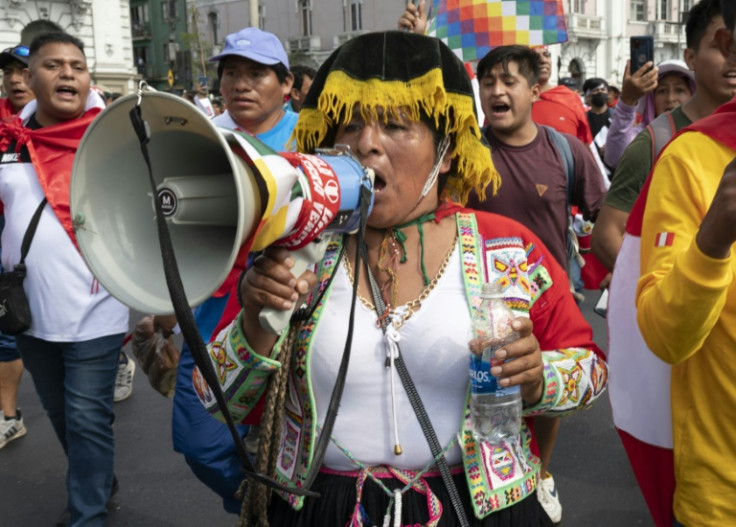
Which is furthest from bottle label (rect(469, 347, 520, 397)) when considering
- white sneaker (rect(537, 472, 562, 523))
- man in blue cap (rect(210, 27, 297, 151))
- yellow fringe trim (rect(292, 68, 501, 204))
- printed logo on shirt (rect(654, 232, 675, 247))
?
man in blue cap (rect(210, 27, 297, 151))

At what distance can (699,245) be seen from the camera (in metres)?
1.51

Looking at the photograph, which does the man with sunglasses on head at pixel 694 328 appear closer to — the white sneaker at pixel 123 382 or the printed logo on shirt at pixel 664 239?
the printed logo on shirt at pixel 664 239

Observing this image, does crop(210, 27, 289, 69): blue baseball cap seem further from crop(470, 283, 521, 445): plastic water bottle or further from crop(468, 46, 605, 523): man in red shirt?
crop(470, 283, 521, 445): plastic water bottle

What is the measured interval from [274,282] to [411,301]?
1.61 feet

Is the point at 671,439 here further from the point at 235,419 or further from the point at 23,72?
the point at 23,72

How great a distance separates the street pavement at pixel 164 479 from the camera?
3.91 metres

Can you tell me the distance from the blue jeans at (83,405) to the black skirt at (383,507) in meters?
1.88

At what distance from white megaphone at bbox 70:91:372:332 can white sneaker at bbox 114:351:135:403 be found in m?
4.30

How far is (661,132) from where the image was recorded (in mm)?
3189

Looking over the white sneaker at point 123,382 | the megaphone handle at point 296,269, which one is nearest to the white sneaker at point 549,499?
the megaphone handle at point 296,269

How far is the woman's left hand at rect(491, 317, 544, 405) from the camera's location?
175 centimetres

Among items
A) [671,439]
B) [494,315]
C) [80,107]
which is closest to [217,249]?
[494,315]

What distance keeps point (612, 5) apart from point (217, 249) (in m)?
52.3

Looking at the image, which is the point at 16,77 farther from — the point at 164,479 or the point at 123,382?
the point at 164,479
